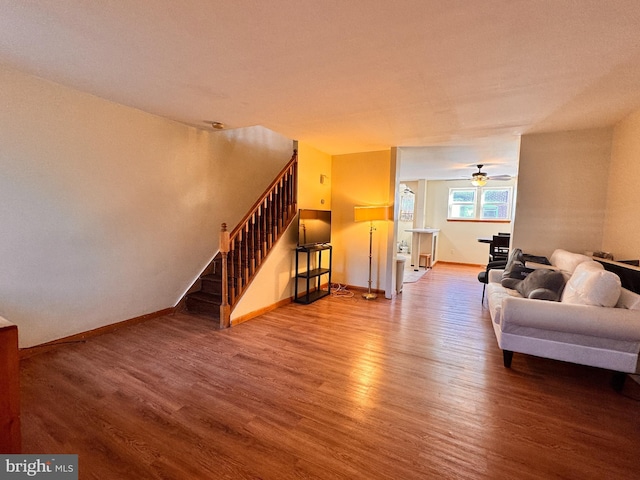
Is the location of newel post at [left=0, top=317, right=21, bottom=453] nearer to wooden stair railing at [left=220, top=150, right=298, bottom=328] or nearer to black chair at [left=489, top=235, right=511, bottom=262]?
wooden stair railing at [left=220, top=150, right=298, bottom=328]

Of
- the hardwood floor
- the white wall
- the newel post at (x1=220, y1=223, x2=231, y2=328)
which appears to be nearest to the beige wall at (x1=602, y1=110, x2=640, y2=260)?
the hardwood floor

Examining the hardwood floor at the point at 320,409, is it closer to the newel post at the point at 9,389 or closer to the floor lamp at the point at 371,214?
the newel post at the point at 9,389

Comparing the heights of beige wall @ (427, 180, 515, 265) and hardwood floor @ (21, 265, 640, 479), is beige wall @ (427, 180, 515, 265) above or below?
above

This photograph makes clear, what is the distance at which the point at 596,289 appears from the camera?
7.19 feet

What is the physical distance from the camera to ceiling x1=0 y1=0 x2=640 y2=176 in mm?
1556

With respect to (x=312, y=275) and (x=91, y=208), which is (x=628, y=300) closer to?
(x=312, y=275)

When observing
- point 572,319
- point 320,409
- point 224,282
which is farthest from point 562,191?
point 224,282

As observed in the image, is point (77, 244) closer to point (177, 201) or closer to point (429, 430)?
point (177, 201)

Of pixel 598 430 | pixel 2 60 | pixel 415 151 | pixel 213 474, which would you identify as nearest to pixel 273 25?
pixel 2 60

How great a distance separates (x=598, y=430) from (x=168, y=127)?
195 inches

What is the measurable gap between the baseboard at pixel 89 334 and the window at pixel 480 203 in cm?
781

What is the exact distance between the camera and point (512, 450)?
160 centimetres

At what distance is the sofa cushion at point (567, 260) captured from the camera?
289cm

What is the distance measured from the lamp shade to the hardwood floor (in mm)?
1977
